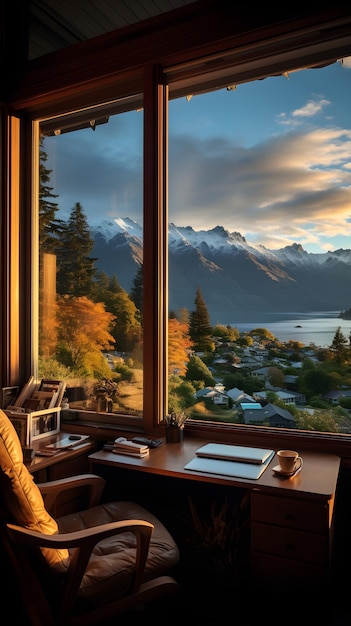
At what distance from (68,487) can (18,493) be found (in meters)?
0.58

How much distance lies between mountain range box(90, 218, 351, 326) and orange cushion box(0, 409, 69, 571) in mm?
1332

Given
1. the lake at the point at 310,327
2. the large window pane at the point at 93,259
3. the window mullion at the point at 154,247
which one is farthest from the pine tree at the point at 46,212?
the lake at the point at 310,327

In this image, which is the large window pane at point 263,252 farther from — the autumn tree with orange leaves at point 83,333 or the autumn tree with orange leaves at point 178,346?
the autumn tree with orange leaves at point 83,333

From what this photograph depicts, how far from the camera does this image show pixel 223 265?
2.56m

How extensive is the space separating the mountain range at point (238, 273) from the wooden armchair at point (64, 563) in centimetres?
131

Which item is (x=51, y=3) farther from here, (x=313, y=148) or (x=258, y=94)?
(x=313, y=148)

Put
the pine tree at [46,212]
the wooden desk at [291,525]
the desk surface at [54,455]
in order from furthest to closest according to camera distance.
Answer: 1. the pine tree at [46,212]
2. the desk surface at [54,455]
3. the wooden desk at [291,525]

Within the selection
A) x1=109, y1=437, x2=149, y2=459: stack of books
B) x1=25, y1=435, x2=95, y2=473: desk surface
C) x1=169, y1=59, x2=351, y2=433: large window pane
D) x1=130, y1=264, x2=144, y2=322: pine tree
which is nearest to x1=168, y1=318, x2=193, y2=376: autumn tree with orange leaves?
x1=169, y1=59, x2=351, y2=433: large window pane

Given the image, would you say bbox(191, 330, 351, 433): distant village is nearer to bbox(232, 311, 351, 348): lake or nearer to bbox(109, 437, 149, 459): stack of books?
bbox(232, 311, 351, 348): lake

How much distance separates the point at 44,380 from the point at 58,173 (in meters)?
1.42

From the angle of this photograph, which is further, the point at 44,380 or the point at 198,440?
the point at 44,380

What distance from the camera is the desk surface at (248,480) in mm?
1692

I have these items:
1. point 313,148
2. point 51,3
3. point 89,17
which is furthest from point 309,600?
point 51,3

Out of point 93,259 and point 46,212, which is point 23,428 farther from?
point 46,212
